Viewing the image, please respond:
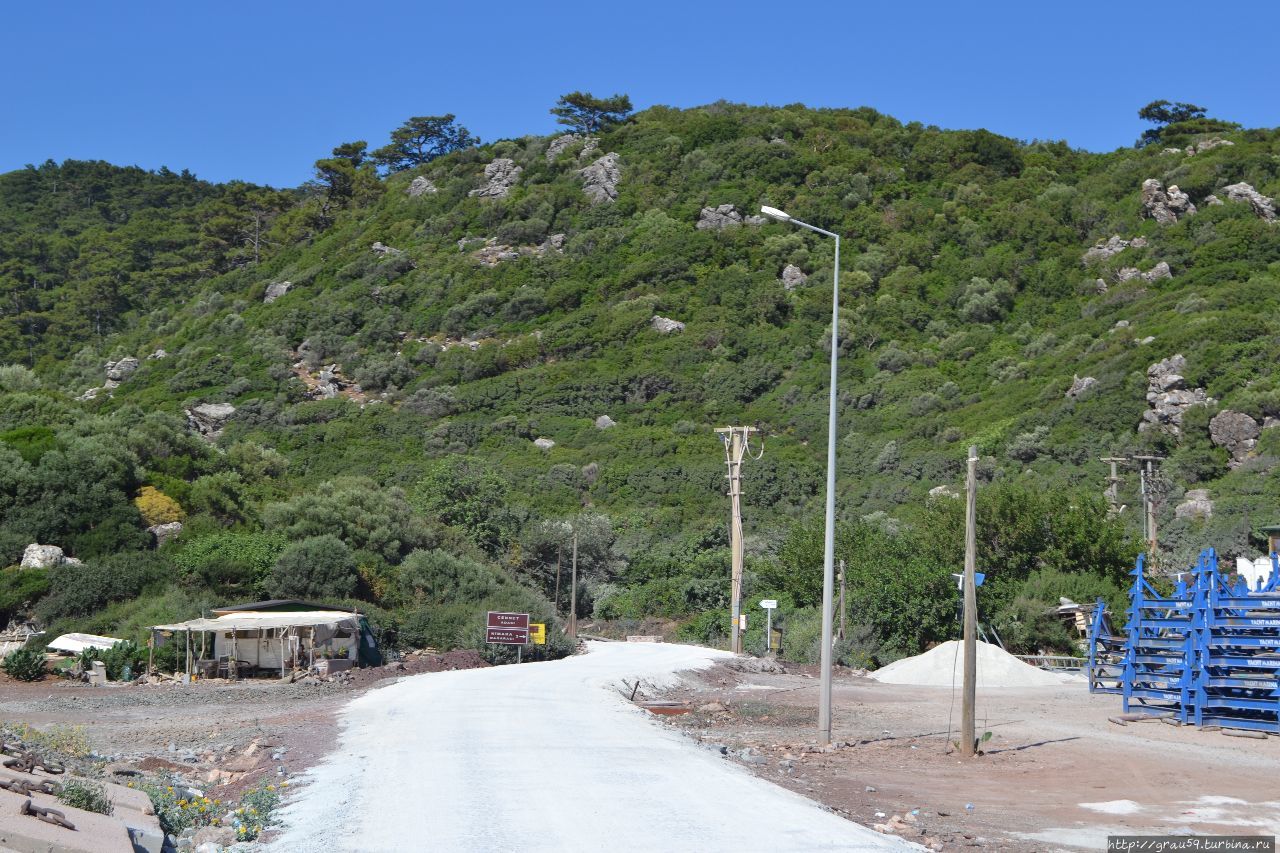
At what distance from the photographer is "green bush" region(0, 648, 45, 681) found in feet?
99.8

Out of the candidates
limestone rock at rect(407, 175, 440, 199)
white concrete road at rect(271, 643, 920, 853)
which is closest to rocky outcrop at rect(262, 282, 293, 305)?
limestone rock at rect(407, 175, 440, 199)

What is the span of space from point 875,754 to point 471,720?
22.3 feet

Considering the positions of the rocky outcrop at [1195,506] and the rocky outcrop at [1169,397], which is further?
the rocky outcrop at [1169,397]

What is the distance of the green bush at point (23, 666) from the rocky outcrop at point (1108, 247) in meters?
85.1

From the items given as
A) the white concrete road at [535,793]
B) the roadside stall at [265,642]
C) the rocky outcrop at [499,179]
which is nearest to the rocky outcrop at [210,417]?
the rocky outcrop at [499,179]

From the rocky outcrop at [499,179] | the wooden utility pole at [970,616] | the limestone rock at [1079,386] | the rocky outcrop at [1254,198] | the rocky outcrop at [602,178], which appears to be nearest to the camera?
the wooden utility pole at [970,616]

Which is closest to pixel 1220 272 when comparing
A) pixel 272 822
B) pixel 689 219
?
pixel 689 219

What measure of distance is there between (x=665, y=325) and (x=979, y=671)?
74.5 m

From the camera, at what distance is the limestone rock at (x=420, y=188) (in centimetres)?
13538

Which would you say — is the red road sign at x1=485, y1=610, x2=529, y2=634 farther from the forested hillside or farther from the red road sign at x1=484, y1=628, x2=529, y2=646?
the forested hillside

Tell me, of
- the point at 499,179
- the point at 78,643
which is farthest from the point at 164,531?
the point at 499,179

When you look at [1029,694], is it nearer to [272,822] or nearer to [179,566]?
[272,822]

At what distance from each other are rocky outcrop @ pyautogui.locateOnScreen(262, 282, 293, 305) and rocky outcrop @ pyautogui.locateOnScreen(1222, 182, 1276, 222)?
8296 cm

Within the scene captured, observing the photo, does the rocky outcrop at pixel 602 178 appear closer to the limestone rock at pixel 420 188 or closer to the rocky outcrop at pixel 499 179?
the rocky outcrop at pixel 499 179
